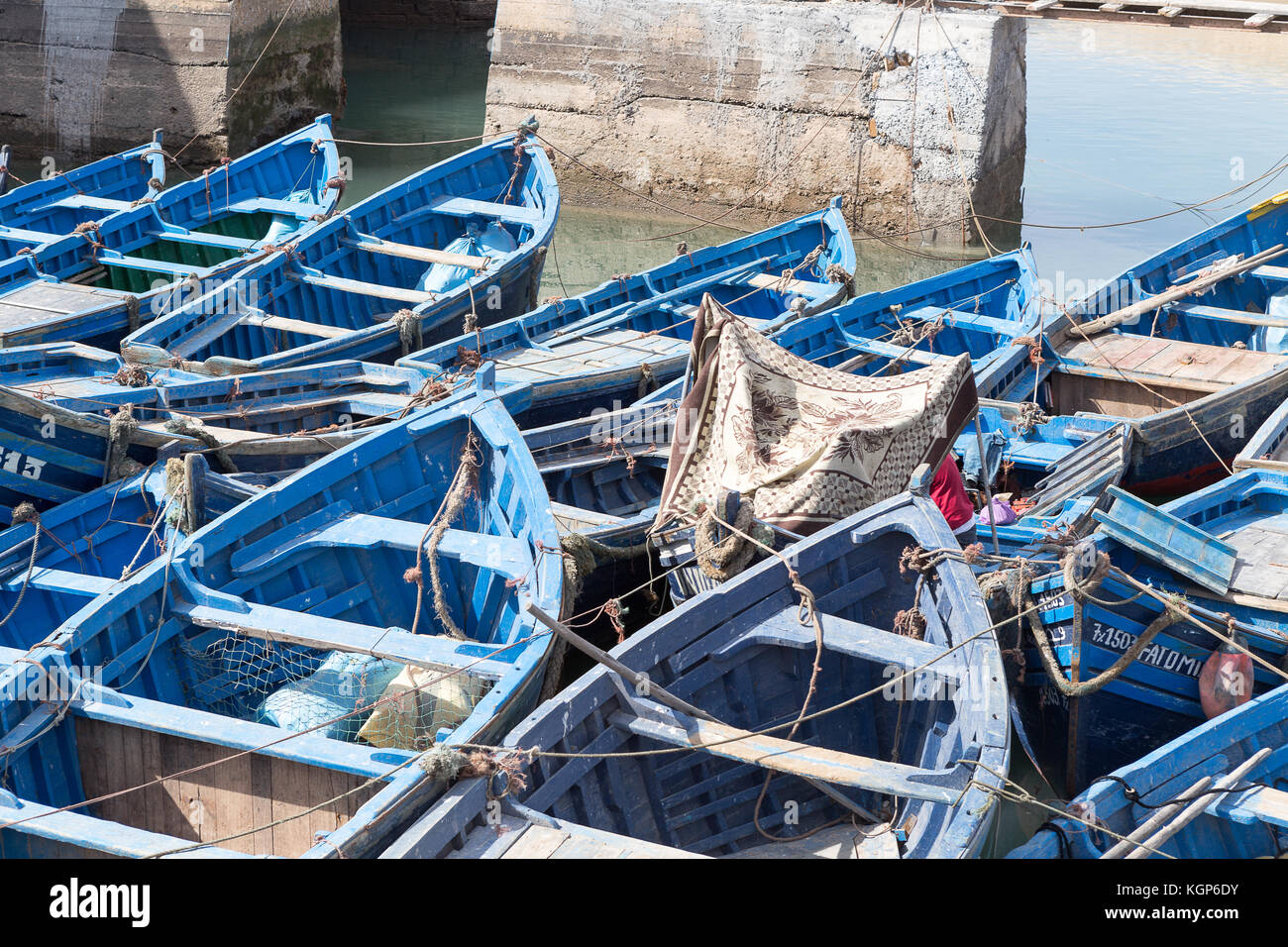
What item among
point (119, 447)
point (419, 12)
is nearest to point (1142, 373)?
point (119, 447)

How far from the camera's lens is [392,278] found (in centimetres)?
1219

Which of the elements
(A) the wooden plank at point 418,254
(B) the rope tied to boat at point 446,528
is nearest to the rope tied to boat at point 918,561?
(B) the rope tied to boat at point 446,528

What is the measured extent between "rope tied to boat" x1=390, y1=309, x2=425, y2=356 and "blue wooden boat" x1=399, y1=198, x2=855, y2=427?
0.35 meters

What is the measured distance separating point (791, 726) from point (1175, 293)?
719 centimetres

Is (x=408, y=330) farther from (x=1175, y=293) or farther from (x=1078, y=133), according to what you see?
(x=1078, y=133)

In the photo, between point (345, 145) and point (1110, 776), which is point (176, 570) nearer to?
point (1110, 776)

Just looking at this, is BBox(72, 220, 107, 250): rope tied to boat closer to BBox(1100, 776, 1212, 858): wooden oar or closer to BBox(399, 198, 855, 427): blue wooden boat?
BBox(399, 198, 855, 427): blue wooden boat

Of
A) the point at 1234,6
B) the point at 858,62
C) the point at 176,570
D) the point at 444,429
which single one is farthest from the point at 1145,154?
the point at 176,570

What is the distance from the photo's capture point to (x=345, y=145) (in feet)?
68.4

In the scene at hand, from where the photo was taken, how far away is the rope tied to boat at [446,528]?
6.56 m

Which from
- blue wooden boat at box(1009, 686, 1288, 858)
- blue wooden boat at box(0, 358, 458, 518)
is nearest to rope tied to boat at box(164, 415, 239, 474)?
blue wooden boat at box(0, 358, 458, 518)

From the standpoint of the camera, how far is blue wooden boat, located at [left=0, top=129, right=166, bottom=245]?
12.1 m

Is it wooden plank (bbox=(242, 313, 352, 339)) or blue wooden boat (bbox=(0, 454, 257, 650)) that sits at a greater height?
wooden plank (bbox=(242, 313, 352, 339))
